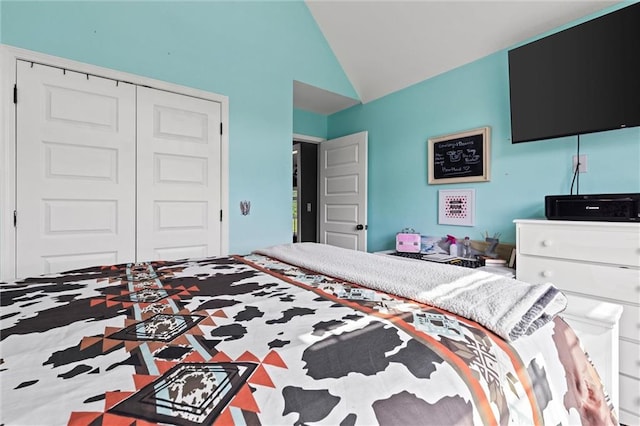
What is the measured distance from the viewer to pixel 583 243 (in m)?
1.77

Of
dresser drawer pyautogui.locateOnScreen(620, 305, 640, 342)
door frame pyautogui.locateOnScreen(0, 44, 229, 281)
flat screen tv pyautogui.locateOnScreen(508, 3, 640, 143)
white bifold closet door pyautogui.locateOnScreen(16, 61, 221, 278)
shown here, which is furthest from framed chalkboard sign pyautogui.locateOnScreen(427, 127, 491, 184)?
door frame pyautogui.locateOnScreen(0, 44, 229, 281)

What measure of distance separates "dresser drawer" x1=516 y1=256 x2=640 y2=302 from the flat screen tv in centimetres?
86

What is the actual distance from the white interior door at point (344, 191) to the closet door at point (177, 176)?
1612 mm

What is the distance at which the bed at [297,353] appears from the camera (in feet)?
1.70

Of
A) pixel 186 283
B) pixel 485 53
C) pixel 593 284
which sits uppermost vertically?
pixel 485 53

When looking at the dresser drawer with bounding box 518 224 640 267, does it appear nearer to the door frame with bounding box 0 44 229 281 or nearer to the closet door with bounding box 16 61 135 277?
the closet door with bounding box 16 61 135 277

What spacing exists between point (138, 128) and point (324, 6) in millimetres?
2150

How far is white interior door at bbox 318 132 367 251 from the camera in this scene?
3.64 m

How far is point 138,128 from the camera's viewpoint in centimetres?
246

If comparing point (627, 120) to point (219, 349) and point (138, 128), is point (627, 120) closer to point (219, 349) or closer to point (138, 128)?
point (219, 349)

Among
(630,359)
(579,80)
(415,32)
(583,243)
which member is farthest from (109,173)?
(630,359)

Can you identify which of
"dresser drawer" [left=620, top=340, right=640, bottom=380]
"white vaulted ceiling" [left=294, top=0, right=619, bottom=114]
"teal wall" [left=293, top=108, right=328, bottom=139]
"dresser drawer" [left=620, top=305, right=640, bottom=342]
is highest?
"white vaulted ceiling" [left=294, top=0, right=619, bottom=114]

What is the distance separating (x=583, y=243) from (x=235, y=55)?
3040 millimetres

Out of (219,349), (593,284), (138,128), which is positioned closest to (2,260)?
(138,128)
